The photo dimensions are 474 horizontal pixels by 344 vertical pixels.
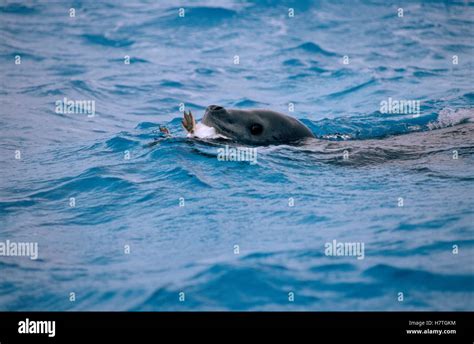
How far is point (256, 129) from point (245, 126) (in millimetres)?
164

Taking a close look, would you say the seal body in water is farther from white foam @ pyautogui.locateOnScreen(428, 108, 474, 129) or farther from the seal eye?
white foam @ pyautogui.locateOnScreen(428, 108, 474, 129)

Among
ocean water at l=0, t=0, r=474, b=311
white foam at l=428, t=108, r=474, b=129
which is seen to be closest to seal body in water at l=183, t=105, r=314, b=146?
ocean water at l=0, t=0, r=474, b=311

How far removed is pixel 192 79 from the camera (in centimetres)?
1670

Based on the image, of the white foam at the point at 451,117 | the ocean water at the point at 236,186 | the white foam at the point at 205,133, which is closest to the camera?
the ocean water at the point at 236,186

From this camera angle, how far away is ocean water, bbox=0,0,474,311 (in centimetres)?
609

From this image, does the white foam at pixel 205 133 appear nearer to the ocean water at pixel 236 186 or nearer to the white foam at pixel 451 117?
the ocean water at pixel 236 186

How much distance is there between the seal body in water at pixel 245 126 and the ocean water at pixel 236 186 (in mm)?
201

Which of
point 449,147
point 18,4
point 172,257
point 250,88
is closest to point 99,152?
point 172,257

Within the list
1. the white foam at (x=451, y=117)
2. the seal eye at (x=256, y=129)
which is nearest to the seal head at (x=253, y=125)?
the seal eye at (x=256, y=129)

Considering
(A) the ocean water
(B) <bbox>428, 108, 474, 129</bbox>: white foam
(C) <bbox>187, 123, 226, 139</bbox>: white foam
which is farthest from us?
(B) <bbox>428, 108, 474, 129</bbox>: white foam

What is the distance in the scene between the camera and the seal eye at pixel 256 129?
915 centimetres

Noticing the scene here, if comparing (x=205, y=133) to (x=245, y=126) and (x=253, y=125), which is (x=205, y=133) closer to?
(x=245, y=126)

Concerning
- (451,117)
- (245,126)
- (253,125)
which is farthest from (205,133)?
(451,117)

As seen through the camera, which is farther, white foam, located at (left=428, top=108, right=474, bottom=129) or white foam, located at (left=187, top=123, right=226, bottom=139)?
white foam, located at (left=428, top=108, right=474, bottom=129)
